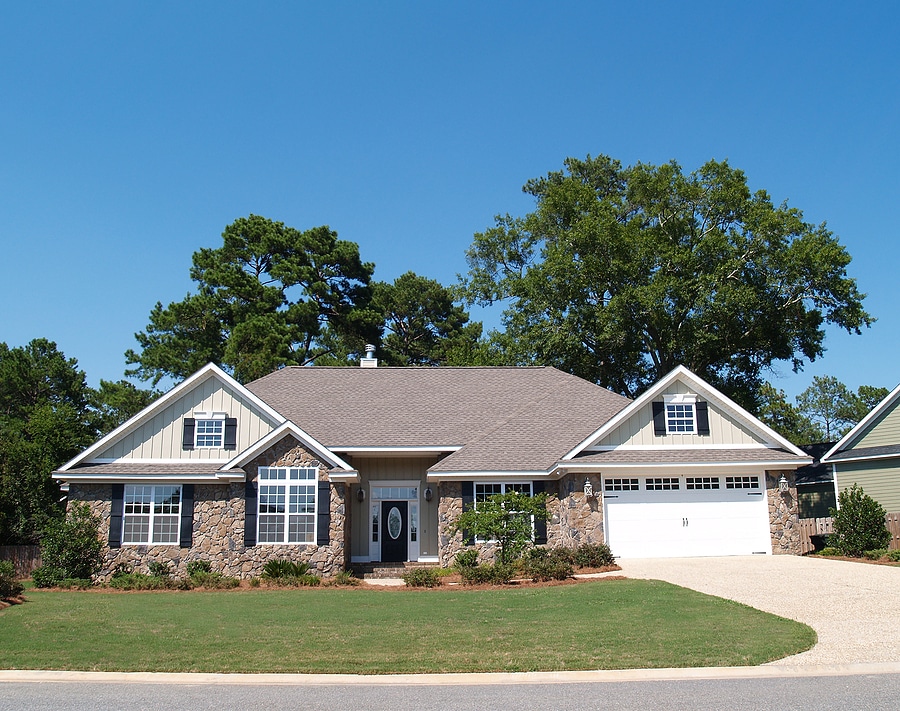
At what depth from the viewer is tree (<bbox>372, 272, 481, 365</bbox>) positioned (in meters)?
50.2

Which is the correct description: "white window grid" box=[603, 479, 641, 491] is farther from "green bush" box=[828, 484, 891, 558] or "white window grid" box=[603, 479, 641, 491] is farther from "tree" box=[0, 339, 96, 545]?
"tree" box=[0, 339, 96, 545]

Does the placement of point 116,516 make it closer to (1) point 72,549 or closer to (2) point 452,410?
(1) point 72,549

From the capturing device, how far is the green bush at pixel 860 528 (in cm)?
2226

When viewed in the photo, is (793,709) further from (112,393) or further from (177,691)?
(112,393)

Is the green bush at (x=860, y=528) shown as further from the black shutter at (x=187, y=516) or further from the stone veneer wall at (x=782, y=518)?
the black shutter at (x=187, y=516)

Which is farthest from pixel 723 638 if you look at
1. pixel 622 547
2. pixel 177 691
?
pixel 622 547

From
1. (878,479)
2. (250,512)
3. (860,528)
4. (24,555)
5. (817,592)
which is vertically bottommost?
(817,592)

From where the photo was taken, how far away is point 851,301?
125 ft

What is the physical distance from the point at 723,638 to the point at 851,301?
32085 millimetres

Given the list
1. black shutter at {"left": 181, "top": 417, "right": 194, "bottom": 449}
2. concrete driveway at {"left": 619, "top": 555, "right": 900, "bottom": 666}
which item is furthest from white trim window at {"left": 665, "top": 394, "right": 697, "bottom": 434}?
black shutter at {"left": 181, "top": 417, "right": 194, "bottom": 449}

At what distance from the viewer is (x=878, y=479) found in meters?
26.5

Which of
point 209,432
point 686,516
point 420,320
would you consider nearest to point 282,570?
point 209,432

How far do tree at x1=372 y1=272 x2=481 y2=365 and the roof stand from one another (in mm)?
19837

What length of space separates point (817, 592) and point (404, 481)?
1251 cm
